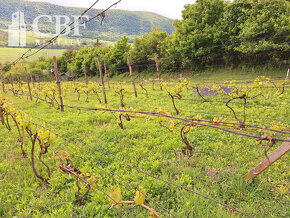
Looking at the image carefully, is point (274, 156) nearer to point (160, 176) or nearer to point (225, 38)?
point (160, 176)

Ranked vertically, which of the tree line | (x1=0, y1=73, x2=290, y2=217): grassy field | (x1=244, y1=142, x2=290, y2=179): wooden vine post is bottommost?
(x1=0, y1=73, x2=290, y2=217): grassy field

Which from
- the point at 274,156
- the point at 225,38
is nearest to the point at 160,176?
the point at 274,156

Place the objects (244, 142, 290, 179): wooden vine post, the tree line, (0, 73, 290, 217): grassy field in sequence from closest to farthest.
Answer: (244, 142, 290, 179): wooden vine post → (0, 73, 290, 217): grassy field → the tree line

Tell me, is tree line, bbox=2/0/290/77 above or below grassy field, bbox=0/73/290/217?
above

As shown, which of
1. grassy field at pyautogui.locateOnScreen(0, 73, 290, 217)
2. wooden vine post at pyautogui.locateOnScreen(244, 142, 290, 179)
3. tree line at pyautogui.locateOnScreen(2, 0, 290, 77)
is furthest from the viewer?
tree line at pyautogui.locateOnScreen(2, 0, 290, 77)

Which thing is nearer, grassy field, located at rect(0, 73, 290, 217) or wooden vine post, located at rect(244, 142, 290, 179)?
wooden vine post, located at rect(244, 142, 290, 179)

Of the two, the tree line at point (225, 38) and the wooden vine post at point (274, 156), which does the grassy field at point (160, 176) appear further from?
the tree line at point (225, 38)

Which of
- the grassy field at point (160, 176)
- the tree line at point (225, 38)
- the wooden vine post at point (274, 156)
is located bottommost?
the grassy field at point (160, 176)

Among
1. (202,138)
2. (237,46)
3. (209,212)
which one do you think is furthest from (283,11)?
(209,212)

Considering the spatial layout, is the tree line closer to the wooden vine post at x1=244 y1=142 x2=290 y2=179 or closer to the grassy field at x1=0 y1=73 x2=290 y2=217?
the grassy field at x1=0 y1=73 x2=290 y2=217

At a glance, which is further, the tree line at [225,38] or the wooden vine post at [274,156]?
the tree line at [225,38]

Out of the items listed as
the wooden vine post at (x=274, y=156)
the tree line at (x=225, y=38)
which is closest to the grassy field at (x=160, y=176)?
the wooden vine post at (x=274, y=156)

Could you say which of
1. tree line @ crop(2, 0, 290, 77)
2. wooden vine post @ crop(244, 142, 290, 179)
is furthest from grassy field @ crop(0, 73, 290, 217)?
tree line @ crop(2, 0, 290, 77)

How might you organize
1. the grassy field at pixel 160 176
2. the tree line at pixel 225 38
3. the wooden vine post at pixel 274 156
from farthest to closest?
the tree line at pixel 225 38 < the grassy field at pixel 160 176 < the wooden vine post at pixel 274 156
